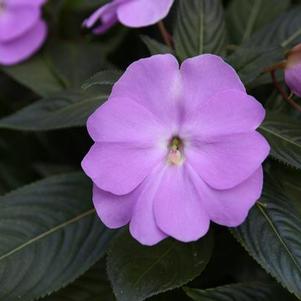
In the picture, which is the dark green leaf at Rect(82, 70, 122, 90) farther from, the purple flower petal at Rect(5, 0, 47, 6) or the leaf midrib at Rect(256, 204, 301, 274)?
the purple flower petal at Rect(5, 0, 47, 6)

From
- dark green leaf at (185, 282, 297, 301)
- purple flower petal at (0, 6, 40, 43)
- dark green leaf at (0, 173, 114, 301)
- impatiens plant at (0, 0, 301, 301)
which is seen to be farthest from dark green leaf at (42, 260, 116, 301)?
purple flower petal at (0, 6, 40, 43)

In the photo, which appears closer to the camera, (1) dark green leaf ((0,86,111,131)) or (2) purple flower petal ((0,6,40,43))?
(1) dark green leaf ((0,86,111,131))

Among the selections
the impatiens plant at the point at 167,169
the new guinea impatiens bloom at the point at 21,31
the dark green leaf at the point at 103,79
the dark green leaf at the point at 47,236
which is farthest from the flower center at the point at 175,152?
the new guinea impatiens bloom at the point at 21,31

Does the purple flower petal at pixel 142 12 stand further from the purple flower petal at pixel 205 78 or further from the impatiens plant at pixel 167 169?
the purple flower petal at pixel 205 78

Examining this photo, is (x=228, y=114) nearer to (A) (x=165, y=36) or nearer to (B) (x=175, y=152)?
(B) (x=175, y=152)

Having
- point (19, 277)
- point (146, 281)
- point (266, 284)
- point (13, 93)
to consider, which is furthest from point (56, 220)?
point (13, 93)

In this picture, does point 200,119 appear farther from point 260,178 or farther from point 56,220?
point 56,220

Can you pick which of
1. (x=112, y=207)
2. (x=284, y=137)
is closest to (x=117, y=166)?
(x=112, y=207)
